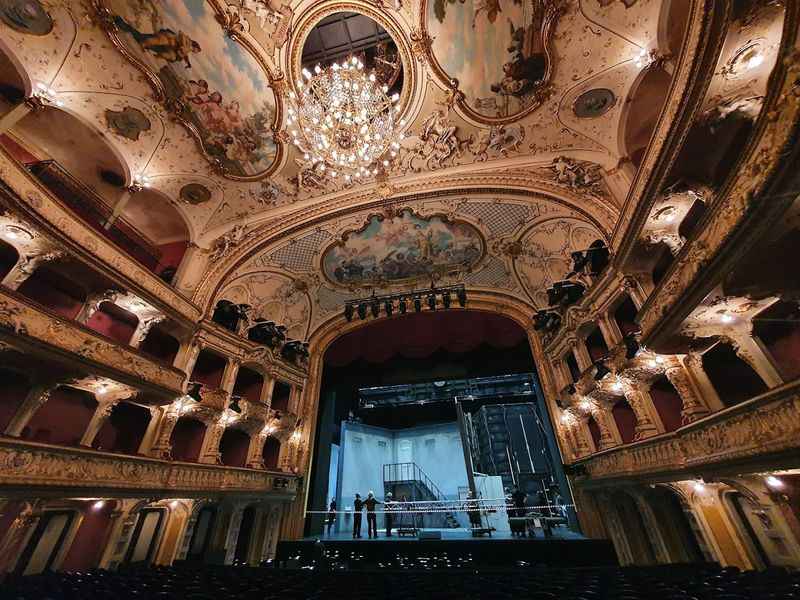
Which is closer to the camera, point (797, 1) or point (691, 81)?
point (797, 1)

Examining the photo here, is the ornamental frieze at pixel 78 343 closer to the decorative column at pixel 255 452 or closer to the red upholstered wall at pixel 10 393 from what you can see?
the red upholstered wall at pixel 10 393

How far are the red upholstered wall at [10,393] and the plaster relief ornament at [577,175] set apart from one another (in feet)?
43.8

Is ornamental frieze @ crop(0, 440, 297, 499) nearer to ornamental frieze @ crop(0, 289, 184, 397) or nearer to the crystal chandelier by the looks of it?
ornamental frieze @ crop(0, 289, 184, 397)

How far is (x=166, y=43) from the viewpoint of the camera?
6.99m

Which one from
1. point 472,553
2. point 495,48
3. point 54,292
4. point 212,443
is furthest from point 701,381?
point 54,292

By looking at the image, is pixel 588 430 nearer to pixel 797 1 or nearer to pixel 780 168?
pixel 780 168

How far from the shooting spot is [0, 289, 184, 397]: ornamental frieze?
5438mm

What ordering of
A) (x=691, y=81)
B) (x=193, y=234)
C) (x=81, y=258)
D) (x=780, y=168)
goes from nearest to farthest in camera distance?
(x=780, y=168), (x=691, y=81), (x=81, y=258), (x=193, y=234)

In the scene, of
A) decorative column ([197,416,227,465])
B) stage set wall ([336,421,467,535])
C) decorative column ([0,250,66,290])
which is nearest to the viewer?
decorative column ([0,250,66,290])

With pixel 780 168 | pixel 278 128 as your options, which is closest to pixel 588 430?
pixel 780 168

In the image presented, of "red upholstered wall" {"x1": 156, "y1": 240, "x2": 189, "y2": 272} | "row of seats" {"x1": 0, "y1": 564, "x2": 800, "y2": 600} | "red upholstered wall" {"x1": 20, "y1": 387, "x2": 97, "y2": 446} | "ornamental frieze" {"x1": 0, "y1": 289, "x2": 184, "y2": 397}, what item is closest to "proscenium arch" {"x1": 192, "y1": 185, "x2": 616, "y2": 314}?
"red upholstered wall" {"x1": 156, "y1": 240, "x2": 189, "y2": 272}

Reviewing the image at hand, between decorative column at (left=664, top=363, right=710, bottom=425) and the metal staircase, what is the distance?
11088 mm

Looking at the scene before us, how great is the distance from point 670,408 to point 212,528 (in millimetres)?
13016

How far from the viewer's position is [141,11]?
6.46m
